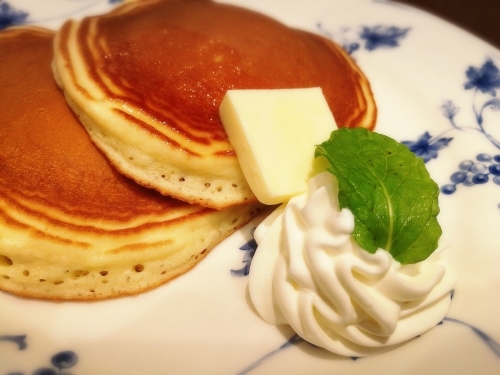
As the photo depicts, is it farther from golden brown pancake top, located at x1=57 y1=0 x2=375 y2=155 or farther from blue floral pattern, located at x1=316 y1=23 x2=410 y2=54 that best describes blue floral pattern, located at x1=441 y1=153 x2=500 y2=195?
blue floral pattern, located at x1=316 y1=23 x2=410 y2=54

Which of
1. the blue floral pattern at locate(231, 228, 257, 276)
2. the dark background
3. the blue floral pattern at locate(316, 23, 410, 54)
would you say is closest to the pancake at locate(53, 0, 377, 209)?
the blue floral pattern at locate(231, 228, 257, 276)

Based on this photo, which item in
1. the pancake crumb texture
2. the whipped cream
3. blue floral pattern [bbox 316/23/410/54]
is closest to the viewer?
the whipped cream

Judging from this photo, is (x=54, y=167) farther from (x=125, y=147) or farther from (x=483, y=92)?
(x=483, y=92)

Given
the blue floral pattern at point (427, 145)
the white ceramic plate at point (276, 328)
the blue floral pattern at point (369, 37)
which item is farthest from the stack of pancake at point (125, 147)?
the blue floral pattern at point (369, 37)

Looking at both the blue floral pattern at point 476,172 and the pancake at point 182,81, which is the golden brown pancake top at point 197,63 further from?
the blue floral pattern at point 476,172

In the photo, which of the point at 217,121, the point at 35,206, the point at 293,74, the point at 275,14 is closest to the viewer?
the point at 35,206

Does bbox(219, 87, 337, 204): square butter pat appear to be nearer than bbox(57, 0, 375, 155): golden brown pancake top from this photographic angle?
Yes

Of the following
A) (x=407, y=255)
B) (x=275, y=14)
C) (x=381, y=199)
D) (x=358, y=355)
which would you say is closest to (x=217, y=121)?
(x=381, y=199)

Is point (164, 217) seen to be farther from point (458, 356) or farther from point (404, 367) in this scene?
point (458, 356)

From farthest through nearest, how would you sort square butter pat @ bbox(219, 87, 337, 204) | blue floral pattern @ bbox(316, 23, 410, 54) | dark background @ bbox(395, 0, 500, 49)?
1. dark background @ bbox(395, 0, 500, 49)
2. blue floral pattern @ bbox(316, 23, 410, 54)
3. square butter pat @ bbox(219, 87, 337, 204)
